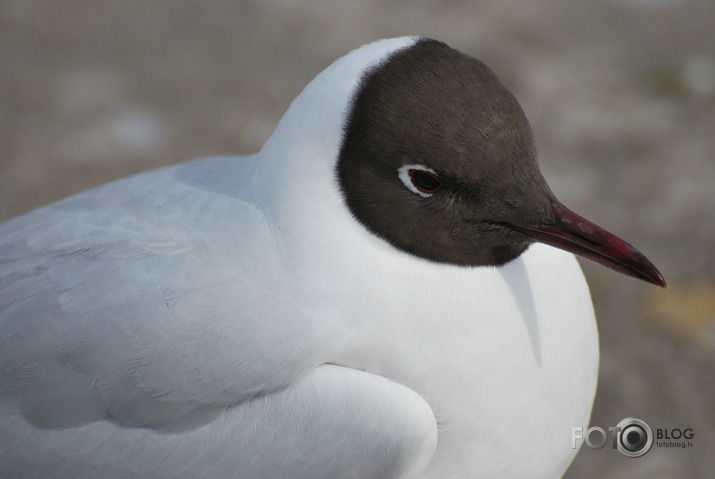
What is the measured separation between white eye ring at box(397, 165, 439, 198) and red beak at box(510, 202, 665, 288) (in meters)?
0.20

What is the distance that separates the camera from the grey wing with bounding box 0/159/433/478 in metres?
1.89

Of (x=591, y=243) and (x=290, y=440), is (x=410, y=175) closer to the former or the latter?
(x=591, y=243)

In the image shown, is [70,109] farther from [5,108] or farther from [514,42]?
[514,42]

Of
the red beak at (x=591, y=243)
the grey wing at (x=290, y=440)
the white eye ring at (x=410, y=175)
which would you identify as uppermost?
the red beak at (x=591, y=243)

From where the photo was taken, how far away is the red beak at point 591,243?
194 cm

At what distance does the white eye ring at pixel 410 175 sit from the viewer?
6.23 ft

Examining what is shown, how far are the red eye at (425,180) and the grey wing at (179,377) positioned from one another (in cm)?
31

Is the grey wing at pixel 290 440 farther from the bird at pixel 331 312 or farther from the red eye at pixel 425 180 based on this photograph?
the red eye at pixel 425 180

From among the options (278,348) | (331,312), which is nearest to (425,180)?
(331,312)

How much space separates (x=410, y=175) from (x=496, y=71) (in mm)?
2603

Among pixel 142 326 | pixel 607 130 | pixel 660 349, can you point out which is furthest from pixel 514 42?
pixel 142 326

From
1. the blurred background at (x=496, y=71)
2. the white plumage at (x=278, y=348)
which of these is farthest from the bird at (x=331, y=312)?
the blurred background at (x=496, y=71)

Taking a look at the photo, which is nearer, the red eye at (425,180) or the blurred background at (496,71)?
the red eye at (425,180)

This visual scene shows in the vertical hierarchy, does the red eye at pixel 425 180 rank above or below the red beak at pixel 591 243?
below
